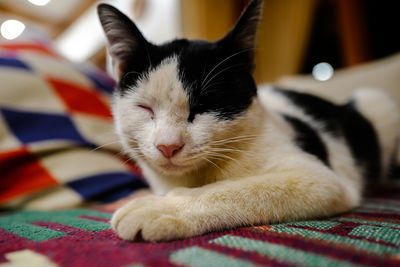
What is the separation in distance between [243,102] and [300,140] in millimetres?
286

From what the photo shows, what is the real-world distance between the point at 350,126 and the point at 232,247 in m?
1.13

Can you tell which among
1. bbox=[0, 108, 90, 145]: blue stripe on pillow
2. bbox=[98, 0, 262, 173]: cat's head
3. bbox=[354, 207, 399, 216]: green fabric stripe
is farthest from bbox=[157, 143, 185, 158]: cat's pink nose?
bbox=[0, 108, 90, 145]: blue stripe on pillow

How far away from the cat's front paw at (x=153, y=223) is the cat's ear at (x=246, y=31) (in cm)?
52

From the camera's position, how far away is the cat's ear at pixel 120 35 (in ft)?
2.78

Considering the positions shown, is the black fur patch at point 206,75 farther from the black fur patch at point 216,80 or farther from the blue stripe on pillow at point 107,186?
the blue stripe on pillow at point 107,186

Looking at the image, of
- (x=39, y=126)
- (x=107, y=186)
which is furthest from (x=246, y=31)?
(x=39, y=126)

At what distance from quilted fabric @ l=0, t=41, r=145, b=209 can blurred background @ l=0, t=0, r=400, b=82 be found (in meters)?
1.09

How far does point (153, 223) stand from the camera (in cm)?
57

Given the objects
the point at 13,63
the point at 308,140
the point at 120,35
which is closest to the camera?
the point at 120,35

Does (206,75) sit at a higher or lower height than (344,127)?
higher

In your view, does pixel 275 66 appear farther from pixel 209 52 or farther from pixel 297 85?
pixel 209 52

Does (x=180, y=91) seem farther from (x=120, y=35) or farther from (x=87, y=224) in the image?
(x=87, y=224)

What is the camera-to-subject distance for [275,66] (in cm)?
330

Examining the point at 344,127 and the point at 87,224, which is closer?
the point at 87,224
